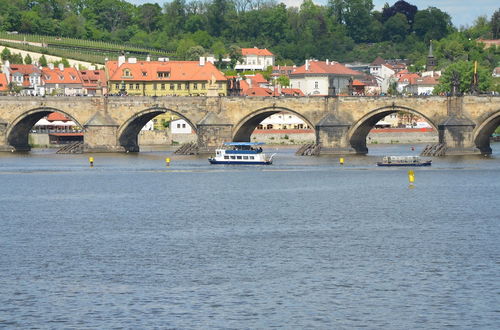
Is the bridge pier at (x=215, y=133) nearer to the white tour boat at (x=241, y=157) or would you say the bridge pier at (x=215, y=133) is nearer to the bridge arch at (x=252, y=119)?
the bridge arch at (x=252, y=119)

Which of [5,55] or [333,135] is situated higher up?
[5,55]

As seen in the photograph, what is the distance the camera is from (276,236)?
5303 cm

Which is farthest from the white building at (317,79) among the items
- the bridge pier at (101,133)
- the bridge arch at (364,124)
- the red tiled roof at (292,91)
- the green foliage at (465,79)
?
the bridge pier at (101,133)

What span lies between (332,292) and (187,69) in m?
110

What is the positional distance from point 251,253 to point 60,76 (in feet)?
416

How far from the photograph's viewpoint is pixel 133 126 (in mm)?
118750

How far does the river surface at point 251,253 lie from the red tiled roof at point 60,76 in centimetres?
8629

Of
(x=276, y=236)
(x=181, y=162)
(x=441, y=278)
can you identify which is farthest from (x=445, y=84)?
(x=441, y=278)

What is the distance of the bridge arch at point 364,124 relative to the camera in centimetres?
10825

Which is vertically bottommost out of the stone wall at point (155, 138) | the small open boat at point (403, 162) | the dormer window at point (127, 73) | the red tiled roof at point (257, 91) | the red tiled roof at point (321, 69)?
the small open boat at point (403, 162)

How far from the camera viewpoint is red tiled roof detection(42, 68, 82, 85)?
168875mm

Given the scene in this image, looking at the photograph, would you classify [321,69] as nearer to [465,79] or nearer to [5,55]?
[465,79]

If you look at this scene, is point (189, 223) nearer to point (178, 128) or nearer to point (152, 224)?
point (152, 224)

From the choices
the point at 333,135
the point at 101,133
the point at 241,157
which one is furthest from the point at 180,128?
the point at 241,157
